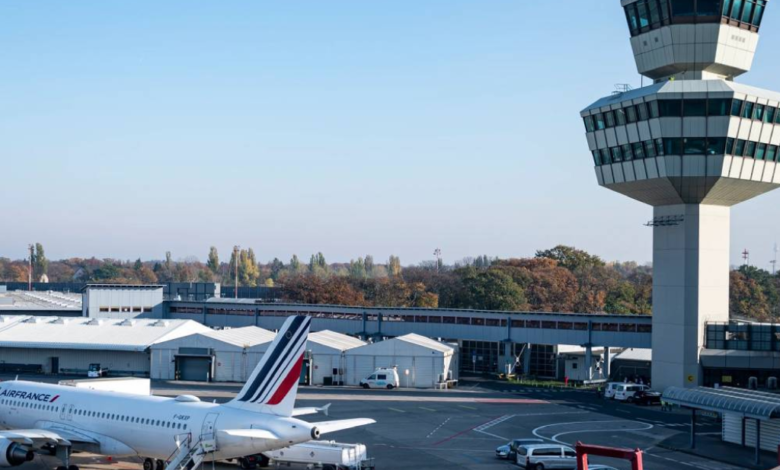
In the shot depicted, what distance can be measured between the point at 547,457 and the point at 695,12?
4582cm

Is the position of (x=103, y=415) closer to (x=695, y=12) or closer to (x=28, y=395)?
(x=28, y=395)

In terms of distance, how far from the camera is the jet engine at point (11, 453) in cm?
4184

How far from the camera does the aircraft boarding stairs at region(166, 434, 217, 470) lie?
129 feet

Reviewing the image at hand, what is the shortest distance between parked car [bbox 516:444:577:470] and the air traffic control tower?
109 feet

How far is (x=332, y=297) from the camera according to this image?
530 feet

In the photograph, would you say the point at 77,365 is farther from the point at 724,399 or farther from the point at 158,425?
the point at 724,399

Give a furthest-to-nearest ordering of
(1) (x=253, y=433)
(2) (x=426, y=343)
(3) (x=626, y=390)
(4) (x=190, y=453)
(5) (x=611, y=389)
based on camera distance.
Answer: (2) (x=426, y=343) → (5) (x=611, y=389) → (3) (x=626, y=390) → (4) (x=190, y=453) → (1) (x=253, y=433)

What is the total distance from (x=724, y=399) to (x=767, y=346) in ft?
92.6

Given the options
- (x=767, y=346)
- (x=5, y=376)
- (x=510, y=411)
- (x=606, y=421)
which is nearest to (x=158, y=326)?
(x=5, y=376)

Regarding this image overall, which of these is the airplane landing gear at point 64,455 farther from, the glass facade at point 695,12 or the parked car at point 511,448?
the glass facade at point 695,12

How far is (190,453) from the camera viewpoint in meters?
39.8

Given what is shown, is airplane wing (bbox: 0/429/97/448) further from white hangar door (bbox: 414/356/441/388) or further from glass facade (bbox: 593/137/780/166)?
glass facade (bbox: 593/137/780/166)

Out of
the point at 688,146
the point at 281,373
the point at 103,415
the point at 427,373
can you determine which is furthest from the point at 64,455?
the point at 688,146

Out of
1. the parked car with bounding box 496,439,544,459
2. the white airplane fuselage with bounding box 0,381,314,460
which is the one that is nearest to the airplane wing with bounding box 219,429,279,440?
the white airplane fuselage with bounding box 0,381,314,460
